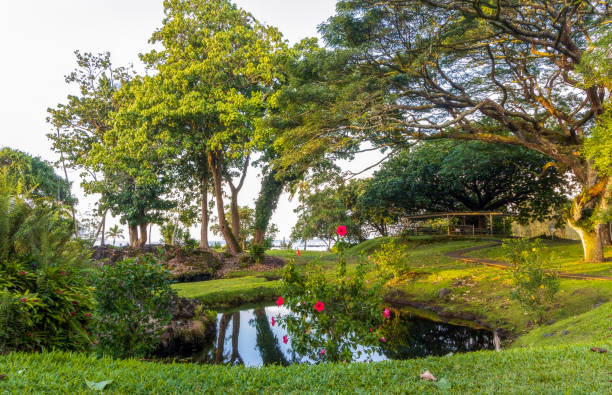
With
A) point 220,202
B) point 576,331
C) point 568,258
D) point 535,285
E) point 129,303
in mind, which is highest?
point 220,202

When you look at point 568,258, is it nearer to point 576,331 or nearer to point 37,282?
point 576,331

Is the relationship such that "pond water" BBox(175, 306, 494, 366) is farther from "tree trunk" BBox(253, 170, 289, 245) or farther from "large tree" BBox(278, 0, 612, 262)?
"tree trunk" BBox(253, 170, 289, 245)

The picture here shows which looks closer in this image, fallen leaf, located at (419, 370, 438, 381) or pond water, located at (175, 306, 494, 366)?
fallen leaf, located at (419, 370, 438, 381)

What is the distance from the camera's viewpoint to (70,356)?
138 inches

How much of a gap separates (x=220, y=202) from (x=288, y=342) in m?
14.2

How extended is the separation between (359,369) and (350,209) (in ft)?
98.8

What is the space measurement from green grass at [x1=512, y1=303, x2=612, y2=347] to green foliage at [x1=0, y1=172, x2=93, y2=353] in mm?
6445

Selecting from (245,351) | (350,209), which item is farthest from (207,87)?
(350,209)

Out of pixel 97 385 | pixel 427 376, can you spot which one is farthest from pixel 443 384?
pixel 97 385

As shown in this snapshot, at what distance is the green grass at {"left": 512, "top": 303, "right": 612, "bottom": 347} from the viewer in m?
5.50

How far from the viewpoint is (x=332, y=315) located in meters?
4.89

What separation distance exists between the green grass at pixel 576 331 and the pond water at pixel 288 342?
845mm

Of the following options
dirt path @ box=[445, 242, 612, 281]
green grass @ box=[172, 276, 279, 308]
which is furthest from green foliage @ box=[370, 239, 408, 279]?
green grass @ box=[172, 276, 279, 308]

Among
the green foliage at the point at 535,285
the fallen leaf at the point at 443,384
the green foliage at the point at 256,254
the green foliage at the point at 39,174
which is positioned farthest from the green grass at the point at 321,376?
the green foliage at the point at 39,174
